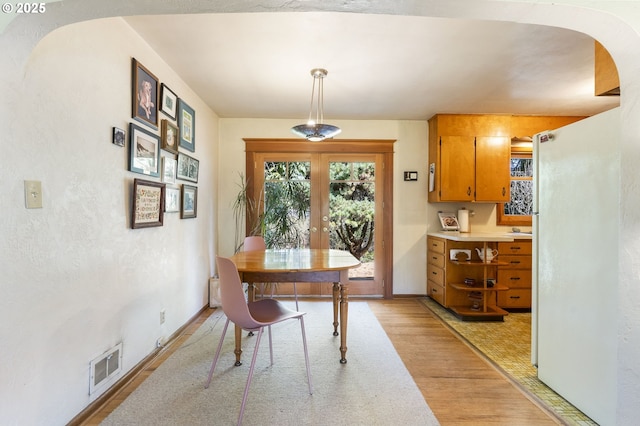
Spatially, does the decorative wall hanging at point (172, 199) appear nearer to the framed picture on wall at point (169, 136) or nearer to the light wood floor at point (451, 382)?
the framed picture on wall at point (169, 136)

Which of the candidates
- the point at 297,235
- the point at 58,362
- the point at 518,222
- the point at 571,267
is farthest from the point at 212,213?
the point at 518,222

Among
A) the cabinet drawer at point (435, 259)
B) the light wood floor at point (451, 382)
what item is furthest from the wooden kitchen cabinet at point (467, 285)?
the light wood floor at point (451, 382)

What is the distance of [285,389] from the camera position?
191 cm

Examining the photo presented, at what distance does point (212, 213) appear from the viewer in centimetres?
378

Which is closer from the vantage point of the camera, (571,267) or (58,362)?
(58,362)

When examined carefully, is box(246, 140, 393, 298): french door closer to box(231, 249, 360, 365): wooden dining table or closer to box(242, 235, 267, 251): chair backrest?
box(242, 235, 267, 251): chair backrest

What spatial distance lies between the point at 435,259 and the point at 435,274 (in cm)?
19

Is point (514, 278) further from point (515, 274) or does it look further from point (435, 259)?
point (435, 259)

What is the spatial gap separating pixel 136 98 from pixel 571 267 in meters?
3.02

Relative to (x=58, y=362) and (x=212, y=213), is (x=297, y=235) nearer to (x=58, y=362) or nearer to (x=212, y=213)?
(x=212, y=213)

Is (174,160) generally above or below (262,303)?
above

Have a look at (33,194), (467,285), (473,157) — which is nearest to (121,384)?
(33,194)

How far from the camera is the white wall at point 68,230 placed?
122 centimetres

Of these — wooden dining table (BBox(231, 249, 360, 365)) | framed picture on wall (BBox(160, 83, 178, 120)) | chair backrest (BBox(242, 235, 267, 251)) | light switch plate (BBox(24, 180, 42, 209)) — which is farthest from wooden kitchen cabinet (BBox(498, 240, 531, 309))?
light switch plate (BBox(24, 180, 42, 209))
